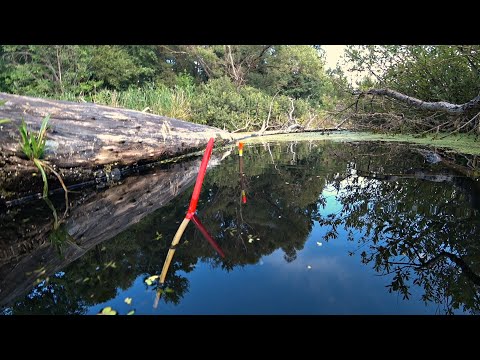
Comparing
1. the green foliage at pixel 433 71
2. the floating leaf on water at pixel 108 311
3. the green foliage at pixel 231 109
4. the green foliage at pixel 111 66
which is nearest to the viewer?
the floating leaf on water at pixel 108 311

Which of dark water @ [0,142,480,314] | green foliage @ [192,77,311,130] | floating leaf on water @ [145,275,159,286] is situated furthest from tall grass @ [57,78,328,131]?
floating leaf on water @ [145,275,159,286]

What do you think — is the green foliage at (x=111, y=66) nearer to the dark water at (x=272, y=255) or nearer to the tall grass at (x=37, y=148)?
the tall grass at (x=37, y=148)

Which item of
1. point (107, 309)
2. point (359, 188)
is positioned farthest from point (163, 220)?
point (359, 188)

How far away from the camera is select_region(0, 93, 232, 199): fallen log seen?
247 cm

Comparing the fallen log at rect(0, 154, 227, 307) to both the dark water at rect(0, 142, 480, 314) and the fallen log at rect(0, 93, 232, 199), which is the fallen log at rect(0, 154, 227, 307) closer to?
the dark water at rect(0, 142, 480, 314)

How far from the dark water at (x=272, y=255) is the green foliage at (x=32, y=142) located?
1.67ft

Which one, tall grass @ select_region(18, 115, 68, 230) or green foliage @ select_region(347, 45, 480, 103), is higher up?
green foliage @ select_region(347, 45, 480, 103)

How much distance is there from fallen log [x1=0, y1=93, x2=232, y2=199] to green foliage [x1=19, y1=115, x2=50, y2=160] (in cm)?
5

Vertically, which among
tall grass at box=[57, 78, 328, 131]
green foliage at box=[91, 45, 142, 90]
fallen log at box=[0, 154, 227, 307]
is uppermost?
green foliage at box=[91, 45, 142, 90]

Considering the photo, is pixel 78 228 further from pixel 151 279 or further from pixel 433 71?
pixel 433 71

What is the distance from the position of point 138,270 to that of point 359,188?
78.8 inches

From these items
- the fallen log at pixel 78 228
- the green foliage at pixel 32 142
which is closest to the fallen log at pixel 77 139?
the green foliage at pixel 32 142

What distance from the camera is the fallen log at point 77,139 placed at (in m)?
2.47
